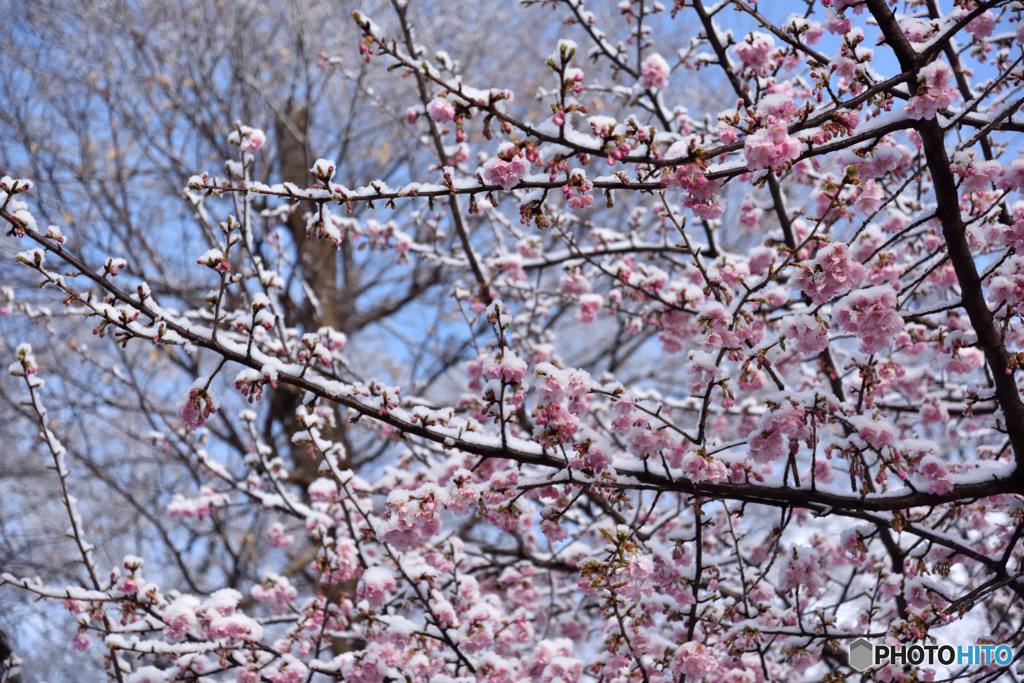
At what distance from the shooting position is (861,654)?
9.18 ft

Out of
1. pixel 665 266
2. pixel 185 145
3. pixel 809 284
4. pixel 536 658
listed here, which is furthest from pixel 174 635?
pixel 185 145

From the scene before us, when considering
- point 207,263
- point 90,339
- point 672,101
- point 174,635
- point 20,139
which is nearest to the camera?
point 207,263

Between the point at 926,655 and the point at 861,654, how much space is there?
0.26 metres

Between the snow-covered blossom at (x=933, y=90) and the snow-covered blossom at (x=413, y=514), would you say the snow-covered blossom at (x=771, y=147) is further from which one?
the snow-covered blossom at (x=413, y=514)

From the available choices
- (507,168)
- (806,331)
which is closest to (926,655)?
(806,331)

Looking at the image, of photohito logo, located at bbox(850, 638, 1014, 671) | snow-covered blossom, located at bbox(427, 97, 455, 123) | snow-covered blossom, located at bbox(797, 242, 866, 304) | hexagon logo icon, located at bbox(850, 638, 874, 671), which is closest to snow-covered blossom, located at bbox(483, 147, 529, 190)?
snow-covered blossom, located at bbox(427, 97, 455, 123)

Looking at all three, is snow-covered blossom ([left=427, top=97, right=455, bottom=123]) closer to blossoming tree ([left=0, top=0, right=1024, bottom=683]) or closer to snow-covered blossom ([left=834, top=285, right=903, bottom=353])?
blossoming tree ([left=0, top=0, right=1024, bottom=683])

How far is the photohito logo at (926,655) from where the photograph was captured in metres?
2.51

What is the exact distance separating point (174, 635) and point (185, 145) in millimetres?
5896

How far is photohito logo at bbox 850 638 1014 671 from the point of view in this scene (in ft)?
8.23

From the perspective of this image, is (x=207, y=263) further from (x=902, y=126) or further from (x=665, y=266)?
(x=665, y=266)

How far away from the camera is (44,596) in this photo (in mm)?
2768

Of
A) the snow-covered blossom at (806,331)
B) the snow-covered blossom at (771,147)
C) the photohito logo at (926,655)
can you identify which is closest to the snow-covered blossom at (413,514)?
the snow-covered blossom at (806,331)

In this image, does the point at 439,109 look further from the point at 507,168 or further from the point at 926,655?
the point at 926,655
